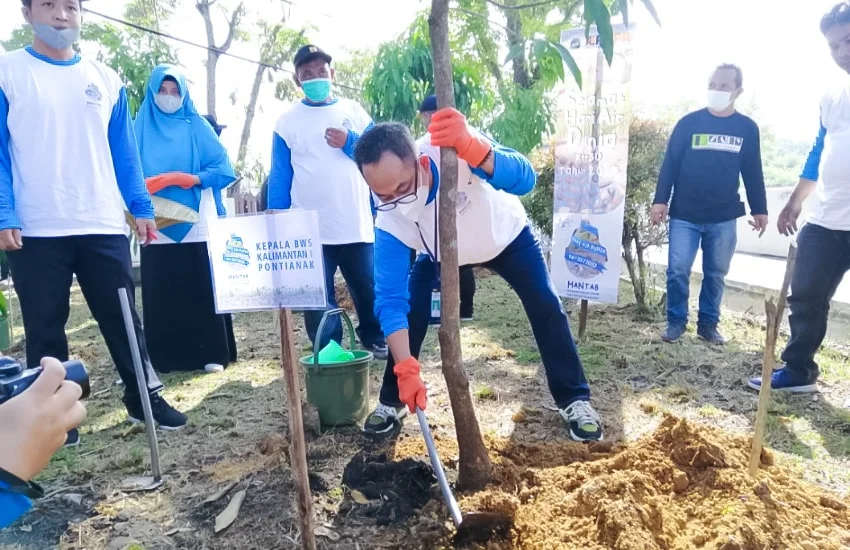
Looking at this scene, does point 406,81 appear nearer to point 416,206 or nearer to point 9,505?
point 416,206

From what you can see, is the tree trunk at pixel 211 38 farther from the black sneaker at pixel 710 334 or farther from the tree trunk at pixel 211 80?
the black sneaker at pixel 710 334

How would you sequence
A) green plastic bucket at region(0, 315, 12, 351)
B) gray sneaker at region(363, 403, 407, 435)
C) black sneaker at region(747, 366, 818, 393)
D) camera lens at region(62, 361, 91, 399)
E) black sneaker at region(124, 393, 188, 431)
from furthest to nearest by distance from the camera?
green plastic bucket at region(0, 315, 12, 351) < black sneaker at region(747, 366, 818, 393) < black sneaker at region(124, 393, 188, 431) < gray sneaker at region(363, 403, 407, 435) < camera lens at region(62, 361, 91, 399)

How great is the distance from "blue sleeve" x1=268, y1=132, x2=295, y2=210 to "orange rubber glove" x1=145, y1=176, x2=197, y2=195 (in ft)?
1.55

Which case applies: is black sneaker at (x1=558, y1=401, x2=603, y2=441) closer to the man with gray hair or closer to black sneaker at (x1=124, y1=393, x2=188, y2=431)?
black sneaker at (x1=124, y1=393, x2=188, y2=431)

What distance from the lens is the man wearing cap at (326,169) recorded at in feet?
13.0

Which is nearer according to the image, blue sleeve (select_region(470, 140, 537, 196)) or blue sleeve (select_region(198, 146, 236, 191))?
blue sleeve (select_region(470, 140, 537, 196))

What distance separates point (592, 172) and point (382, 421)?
2577 mm

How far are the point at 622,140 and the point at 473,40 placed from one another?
770 centimetres

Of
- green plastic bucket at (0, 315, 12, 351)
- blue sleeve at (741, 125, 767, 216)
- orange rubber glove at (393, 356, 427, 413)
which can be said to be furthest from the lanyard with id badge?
green plastic bucket at (0, 315, 12, 351)

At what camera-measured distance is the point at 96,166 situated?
9.52 feet

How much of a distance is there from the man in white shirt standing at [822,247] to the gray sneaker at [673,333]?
1070 mm

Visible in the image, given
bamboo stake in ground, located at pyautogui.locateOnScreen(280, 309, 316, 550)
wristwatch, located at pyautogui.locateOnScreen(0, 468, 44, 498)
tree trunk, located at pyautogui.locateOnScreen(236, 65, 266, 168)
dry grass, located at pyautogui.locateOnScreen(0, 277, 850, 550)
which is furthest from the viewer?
tree trunk, located at pyautogui.locateOnScreen(236, 65, 266, 168)

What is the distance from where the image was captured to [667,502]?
6.96 ft

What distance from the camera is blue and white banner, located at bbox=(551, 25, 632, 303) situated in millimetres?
4480
